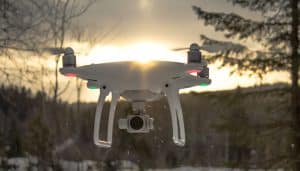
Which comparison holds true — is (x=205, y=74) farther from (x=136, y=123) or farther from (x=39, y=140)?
(x=39, y=140)

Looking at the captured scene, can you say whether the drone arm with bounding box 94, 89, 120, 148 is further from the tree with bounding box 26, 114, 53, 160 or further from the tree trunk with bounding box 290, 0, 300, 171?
the tree with bounding box 26, 114, 53, 160

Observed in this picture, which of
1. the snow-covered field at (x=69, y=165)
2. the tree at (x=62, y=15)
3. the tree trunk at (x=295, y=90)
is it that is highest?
the tree at (x=62, y=15)

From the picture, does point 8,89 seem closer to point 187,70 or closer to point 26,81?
point 26,81

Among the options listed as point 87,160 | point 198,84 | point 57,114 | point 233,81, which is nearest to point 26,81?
point 57,114

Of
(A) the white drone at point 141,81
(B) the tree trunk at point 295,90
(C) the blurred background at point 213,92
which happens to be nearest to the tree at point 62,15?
(C) the blurred background at point 213,92

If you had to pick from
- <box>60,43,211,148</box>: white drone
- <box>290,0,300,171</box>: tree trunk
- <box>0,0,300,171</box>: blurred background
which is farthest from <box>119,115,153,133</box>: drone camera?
<box>290,0,300,171</box>: tree trunk

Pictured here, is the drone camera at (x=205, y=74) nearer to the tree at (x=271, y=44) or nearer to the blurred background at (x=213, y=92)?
the blurred background at (x=213, y=92)
